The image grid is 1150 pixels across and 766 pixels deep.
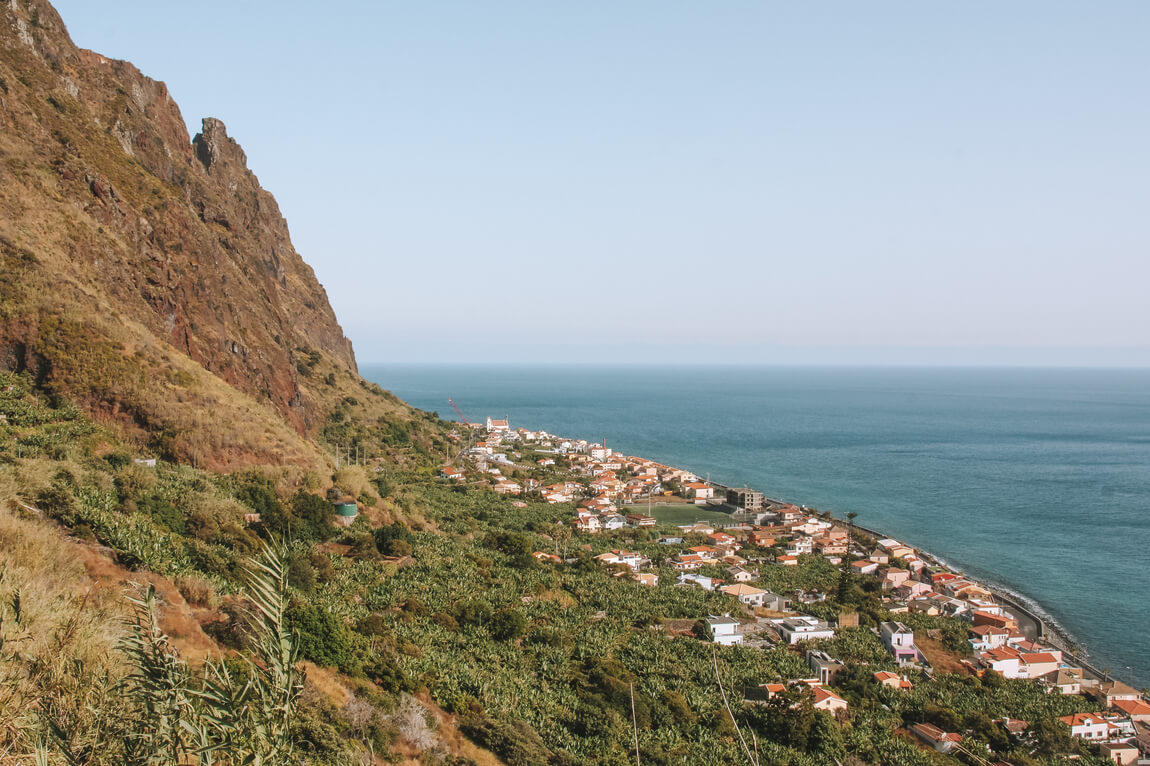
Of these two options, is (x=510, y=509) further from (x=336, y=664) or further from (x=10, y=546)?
(x=10, y=546)

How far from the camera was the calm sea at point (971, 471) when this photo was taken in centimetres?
3962

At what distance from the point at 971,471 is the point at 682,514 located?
3761cm

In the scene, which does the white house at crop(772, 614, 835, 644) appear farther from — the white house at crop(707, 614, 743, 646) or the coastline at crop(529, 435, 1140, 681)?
the coastline at crop(529, 435, 1140, 681)

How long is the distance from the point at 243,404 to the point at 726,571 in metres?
26.1

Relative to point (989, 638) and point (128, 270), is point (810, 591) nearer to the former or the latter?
point (989, 638)

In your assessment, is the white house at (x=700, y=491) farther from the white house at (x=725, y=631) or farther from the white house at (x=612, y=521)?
the white house at (x=725, y=631)

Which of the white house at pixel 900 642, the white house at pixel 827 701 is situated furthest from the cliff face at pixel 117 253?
the white house at pixel 900 642

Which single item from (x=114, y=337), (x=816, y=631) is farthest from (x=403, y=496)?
(x=816, y=631)

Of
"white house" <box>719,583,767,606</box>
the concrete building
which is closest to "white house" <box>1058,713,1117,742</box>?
"white house" <box>719,583,767,606</box>

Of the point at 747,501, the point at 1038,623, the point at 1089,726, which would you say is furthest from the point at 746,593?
the point at 747,501

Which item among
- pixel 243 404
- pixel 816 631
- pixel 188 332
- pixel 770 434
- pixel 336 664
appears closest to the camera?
pixel 336 664

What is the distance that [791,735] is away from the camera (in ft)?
64.7

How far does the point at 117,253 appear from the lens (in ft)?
110

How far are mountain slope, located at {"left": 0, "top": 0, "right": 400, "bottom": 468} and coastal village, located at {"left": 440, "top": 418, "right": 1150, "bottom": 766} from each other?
55.5 ft
